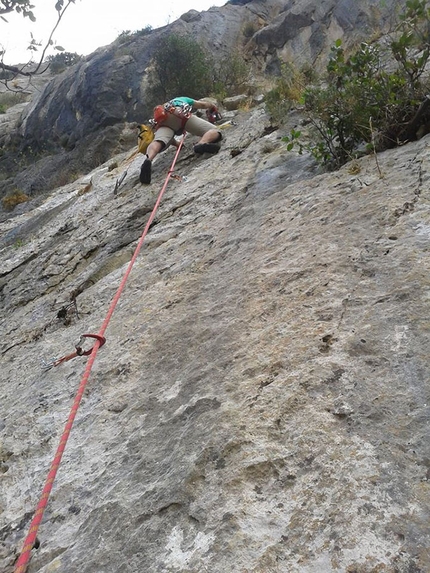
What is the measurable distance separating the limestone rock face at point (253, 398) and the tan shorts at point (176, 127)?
278 centimetres

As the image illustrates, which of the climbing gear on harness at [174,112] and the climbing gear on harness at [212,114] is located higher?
the climbing gear on harness at [174,112]

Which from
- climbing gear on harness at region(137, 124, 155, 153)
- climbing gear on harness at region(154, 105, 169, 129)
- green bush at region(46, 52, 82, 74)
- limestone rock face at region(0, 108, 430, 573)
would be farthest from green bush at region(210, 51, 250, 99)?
green bush at region(46, 52, 82, 74)

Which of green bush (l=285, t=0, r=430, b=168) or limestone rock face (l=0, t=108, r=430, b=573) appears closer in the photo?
limestone rock face (l=0, t=108, r=430, b=573)

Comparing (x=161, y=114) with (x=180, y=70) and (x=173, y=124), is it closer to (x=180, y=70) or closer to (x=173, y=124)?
(x=173, y=124)

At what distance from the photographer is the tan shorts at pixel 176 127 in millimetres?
6660

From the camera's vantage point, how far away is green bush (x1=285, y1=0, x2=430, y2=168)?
3.42 metres

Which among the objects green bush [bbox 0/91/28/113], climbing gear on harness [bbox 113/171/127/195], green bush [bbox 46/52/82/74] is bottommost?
climbing gear on harness [bbox 113/171/127/195]

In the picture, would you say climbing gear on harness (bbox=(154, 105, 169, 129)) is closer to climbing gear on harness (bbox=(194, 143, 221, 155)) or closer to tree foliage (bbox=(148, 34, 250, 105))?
climbing gear on harness (bbox=(194, 143, 221, 155))

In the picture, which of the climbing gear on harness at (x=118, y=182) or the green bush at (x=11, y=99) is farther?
the green bush at (x=11, y=99)

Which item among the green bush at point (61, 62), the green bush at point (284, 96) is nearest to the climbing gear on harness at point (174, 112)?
the green bush at point (284, 96)

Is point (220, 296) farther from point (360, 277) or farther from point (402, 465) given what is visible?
point (402, 465)

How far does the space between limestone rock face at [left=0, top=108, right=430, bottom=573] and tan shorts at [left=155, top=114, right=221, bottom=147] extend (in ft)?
9.13

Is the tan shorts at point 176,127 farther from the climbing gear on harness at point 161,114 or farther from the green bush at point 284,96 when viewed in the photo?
the green bush at point 284,96

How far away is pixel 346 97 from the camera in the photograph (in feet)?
12.2
